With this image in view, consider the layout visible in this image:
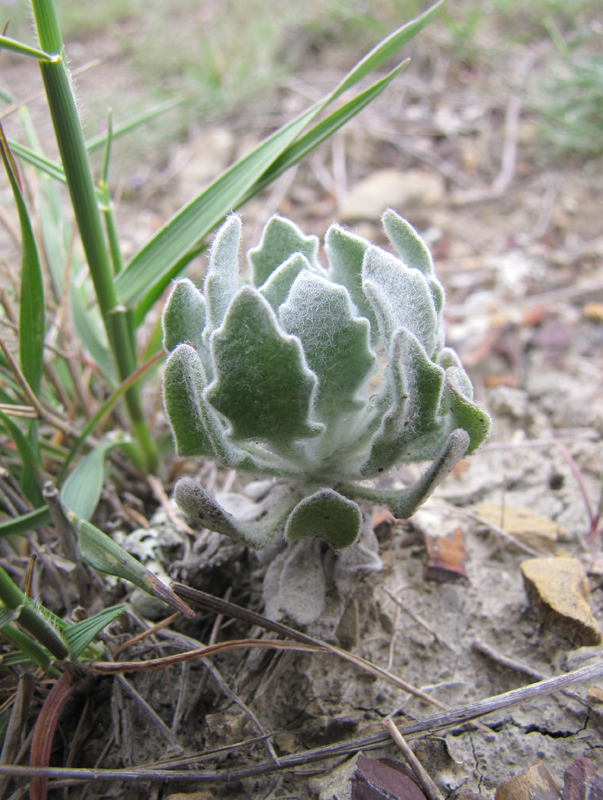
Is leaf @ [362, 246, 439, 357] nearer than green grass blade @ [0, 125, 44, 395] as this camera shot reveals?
Yes

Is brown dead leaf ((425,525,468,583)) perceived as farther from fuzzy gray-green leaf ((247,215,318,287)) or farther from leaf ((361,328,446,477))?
fuzzy gray-green leaf ((247,215,318,287))

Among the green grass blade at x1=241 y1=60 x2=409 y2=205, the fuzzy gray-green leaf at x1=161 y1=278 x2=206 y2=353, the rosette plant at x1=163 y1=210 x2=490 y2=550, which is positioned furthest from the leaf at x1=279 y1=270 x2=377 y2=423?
the green grass blade at x1=241 y1=60 x2=409 y2=205

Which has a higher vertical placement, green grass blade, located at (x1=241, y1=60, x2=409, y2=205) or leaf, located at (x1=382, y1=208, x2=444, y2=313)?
green grass blade, located at (x1=241, y1=60, x2=409, y2=205)

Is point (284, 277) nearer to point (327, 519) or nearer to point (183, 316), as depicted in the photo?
point (183, 316)

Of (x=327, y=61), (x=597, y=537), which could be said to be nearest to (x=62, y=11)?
(x=327, y=61)

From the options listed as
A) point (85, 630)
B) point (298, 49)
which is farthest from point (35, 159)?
point (298, 49)

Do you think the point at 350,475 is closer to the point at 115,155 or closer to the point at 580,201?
the point at 580,201

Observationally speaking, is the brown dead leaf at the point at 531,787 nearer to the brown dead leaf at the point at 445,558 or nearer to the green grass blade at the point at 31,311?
the brown dead leaf at the point at 445,558
